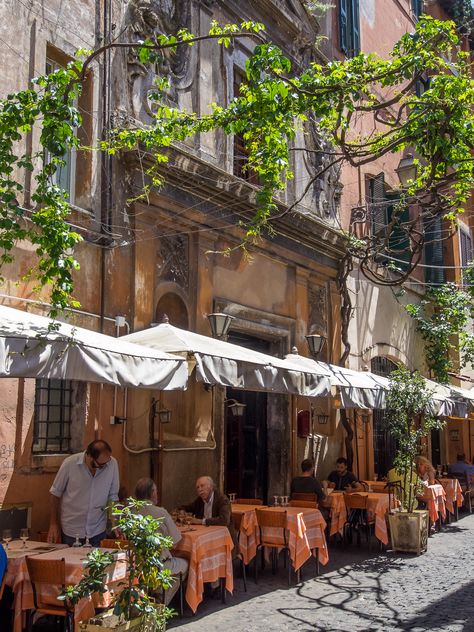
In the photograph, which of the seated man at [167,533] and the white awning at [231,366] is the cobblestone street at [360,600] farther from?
the white awning at [231,366]

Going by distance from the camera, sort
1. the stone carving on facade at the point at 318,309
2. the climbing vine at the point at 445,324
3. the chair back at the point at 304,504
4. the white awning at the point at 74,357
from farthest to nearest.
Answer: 1. the climbing vine at the point at 445,324
2. the stone carving on facade at the point at 318,309
3. the chair back at the point at 304,504
4. the white awning at the point at 74,357

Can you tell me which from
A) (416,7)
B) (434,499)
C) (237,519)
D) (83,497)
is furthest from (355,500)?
(416,7)

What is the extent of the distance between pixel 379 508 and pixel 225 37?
6.82 meters

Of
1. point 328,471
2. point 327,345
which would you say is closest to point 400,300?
point 327,345

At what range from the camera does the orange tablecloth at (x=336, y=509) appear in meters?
10.7

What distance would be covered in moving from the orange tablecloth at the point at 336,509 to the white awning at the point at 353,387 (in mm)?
1392

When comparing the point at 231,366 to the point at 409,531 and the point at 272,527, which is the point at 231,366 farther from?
the point at 409,531

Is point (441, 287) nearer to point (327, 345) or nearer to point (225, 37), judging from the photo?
point (327, 345)

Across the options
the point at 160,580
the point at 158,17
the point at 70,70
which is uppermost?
the point at 158,17

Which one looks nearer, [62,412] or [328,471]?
[62,412]

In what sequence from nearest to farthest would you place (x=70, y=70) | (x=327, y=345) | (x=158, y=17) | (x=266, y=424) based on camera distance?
(x=70, y=70), (x=158, y=17), (x=266, y=424), (x=327, y=345)

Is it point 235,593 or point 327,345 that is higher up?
point 327,345

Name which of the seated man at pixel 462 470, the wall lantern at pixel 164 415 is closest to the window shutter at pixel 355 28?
the seated man at pixel 462 470

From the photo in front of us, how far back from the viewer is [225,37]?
24.5 feet
